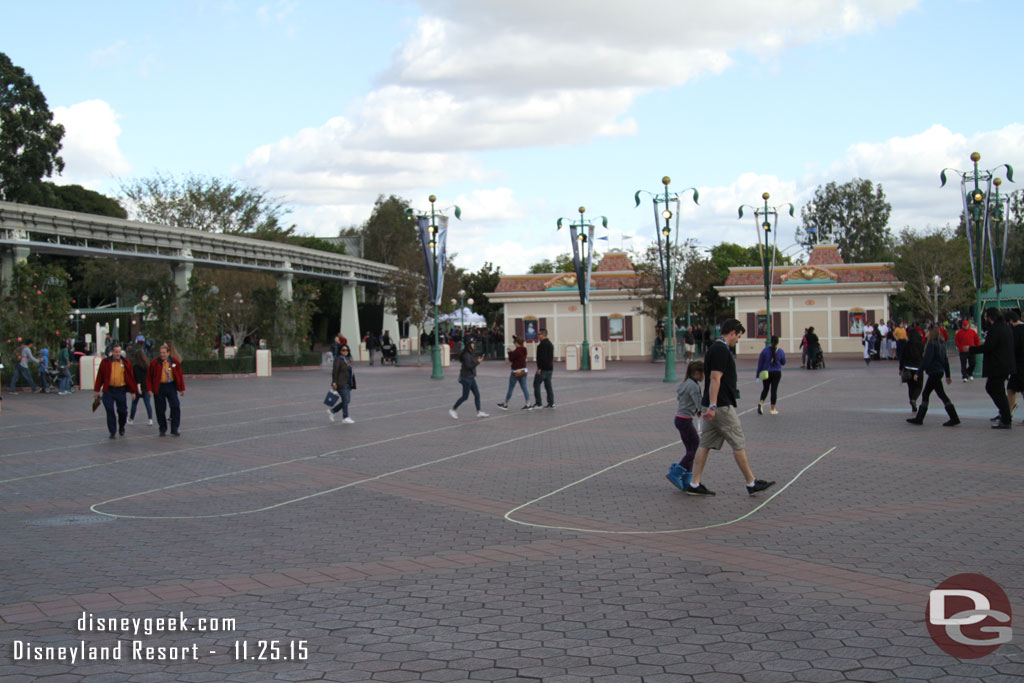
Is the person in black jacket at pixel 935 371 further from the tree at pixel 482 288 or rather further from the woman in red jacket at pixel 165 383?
the tree at pixel 482 288

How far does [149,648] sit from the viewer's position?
5.24 meters

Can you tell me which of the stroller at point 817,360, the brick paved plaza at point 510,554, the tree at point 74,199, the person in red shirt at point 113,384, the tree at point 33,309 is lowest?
the brick paved plaza at point 510,554

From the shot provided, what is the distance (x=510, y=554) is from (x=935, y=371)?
10455 millimetres

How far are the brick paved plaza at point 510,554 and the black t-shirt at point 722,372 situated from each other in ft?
3.30

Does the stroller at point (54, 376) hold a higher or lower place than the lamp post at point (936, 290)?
lower

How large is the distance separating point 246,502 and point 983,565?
6828mm

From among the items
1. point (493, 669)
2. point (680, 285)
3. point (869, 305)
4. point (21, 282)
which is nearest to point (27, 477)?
point (493, 669)

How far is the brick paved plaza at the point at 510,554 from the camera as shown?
5.02 m

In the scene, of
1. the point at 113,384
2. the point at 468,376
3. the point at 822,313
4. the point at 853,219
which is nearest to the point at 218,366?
the point at 468,376

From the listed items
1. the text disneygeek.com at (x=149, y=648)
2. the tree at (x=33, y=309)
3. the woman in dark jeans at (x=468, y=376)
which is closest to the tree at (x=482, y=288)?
the tree at (x=33, y=309)

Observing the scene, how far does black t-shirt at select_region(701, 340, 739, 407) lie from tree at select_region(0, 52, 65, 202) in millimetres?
51259

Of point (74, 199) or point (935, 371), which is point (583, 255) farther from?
point (74, 199)

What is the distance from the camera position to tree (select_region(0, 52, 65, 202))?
51250mm

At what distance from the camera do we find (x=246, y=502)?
979 cm
